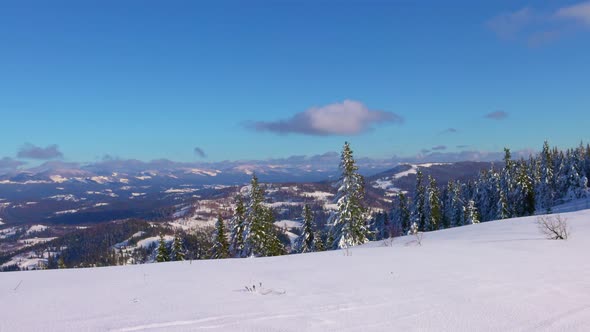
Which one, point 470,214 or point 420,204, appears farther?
point 420,204

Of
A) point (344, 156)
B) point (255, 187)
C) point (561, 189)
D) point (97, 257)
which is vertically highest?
point (344, 156)

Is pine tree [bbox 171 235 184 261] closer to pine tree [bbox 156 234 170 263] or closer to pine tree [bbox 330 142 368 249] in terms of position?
pine tree [bbox 156 234 170 263]

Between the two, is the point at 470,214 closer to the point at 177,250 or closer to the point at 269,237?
the point at 269,237

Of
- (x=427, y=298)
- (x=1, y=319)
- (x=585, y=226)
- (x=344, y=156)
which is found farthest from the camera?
(x=344, y=156)

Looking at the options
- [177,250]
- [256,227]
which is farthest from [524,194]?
[177,250]

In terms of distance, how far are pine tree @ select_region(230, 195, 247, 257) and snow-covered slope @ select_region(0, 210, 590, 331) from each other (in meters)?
29.1

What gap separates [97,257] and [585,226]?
227 meters

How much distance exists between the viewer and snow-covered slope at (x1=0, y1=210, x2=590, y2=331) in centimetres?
403

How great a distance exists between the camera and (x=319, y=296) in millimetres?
5215

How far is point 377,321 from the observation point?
410 centimetres

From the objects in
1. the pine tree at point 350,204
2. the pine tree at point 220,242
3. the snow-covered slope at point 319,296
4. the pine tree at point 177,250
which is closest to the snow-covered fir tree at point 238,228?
the pine tree at point 220,242

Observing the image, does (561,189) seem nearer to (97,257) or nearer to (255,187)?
(255,187)

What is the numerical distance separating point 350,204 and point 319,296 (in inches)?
1113

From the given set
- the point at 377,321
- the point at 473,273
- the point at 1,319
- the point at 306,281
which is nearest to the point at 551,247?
the point at 473,273
